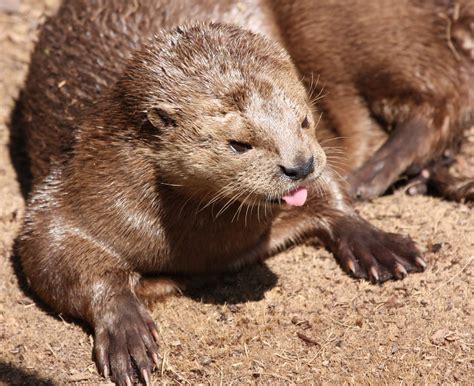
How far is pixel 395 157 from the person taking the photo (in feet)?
19.0

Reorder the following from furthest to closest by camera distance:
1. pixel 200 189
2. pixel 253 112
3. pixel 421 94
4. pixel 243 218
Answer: pixel 421 94, pixel 243 218, pixel 200 189, pixel 253 112

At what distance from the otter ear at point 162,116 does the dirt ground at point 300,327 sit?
1009 millimetres

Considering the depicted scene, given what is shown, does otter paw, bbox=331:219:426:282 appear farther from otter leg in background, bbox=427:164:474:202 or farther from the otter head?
the otter head

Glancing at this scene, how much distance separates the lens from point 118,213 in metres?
4.71

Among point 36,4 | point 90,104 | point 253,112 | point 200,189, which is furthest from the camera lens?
point 36,4

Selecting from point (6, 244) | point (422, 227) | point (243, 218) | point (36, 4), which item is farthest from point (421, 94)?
point (36, 4)

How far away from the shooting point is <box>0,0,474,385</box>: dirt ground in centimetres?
440

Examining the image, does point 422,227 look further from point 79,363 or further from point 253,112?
point 79,363

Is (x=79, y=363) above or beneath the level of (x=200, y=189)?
beneath

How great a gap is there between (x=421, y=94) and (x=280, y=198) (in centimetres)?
194

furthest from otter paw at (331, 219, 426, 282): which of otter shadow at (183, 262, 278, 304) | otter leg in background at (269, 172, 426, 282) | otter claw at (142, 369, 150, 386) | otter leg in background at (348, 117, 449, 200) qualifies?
otter claw at (142, 369, 150, 386)

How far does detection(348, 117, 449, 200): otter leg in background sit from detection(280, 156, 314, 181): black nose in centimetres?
160

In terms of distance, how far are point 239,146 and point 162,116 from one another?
0.40 m

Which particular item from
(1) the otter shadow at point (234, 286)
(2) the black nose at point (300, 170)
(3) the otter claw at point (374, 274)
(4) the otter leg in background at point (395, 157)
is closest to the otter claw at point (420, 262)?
(3) the otter claw at point (374, 274)
